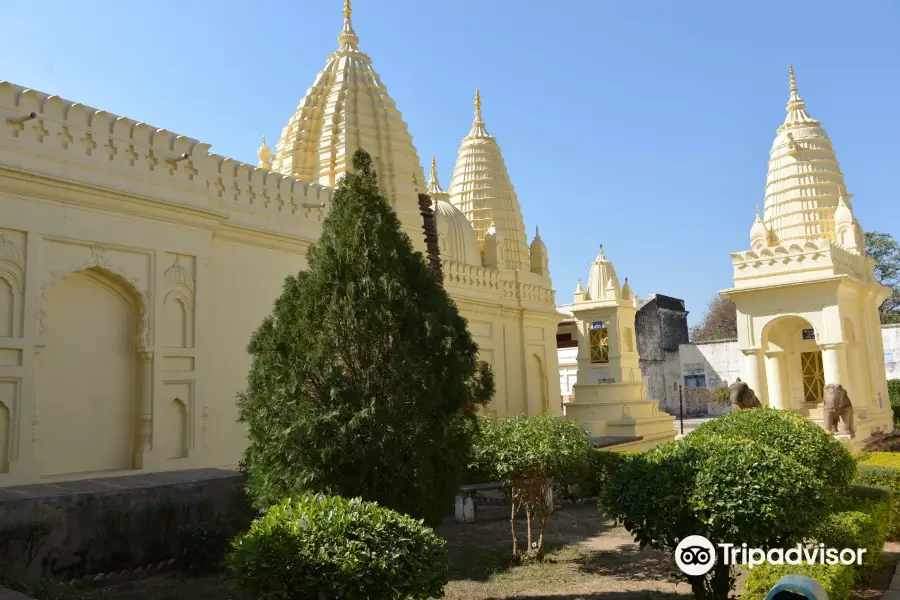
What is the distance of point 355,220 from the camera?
7.05m

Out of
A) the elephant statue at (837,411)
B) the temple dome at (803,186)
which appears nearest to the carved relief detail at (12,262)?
the elephant statue at (837,411)

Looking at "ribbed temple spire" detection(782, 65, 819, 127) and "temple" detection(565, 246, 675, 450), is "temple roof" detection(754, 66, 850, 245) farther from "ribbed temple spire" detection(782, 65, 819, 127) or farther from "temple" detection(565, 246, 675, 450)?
"temple" detection(565, 246, 675, 450)

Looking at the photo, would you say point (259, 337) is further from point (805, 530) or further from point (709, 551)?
point (805, 530)

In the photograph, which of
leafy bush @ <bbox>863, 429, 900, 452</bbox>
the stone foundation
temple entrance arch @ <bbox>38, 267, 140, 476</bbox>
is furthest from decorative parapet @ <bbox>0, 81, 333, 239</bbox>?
leafy bush @ <bbox>863, 429, 900, 452</bbox>

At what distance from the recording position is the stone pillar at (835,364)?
20266 millimetres

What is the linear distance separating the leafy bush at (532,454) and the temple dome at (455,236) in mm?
12304

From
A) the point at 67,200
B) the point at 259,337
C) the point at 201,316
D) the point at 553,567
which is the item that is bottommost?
the point at 553,567

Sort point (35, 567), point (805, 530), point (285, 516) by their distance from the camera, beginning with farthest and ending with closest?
point (35, 567)
point (805, 530)
point (285, 516)

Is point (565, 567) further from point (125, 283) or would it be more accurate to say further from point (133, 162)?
point (133, 162)

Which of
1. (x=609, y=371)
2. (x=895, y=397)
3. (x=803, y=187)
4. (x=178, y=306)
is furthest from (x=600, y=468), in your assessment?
(x=895, y=397)

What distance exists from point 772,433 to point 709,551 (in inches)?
136

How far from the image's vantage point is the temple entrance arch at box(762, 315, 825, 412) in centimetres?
2336

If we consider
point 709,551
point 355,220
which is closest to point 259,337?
point 355,220

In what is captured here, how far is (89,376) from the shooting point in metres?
10.9
